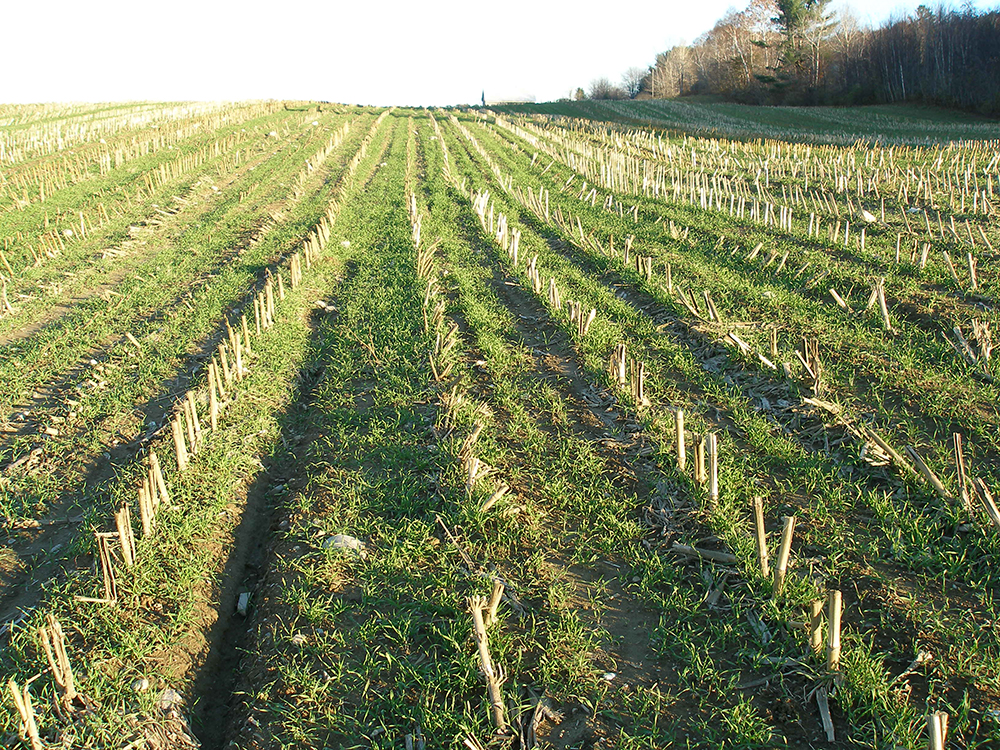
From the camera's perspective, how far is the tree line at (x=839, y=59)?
39.7m

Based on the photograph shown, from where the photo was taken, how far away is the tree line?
39656 millimetres

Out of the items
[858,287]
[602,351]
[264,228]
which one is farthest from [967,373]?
[264,228]

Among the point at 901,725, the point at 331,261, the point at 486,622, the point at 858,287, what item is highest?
the point at 331,261

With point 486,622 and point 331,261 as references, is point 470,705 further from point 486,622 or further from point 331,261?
point 331,261

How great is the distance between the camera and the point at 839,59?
167 ft

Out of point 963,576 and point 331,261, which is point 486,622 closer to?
point 963,576

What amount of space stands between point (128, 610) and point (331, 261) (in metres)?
7.34

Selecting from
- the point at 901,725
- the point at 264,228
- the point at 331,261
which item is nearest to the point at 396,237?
the point at 331,261

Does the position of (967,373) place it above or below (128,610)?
above

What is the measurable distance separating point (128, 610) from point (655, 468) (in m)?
3.48

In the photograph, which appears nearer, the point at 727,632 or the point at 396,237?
the point at 727,632

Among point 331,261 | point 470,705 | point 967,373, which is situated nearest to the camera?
point 470,705

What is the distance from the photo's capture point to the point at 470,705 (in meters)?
2.99

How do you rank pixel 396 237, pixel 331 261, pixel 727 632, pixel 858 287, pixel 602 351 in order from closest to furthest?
pixel 727 632, pixel 602 351, pixel 858 287, pixel 331 261, pixel 396 237
